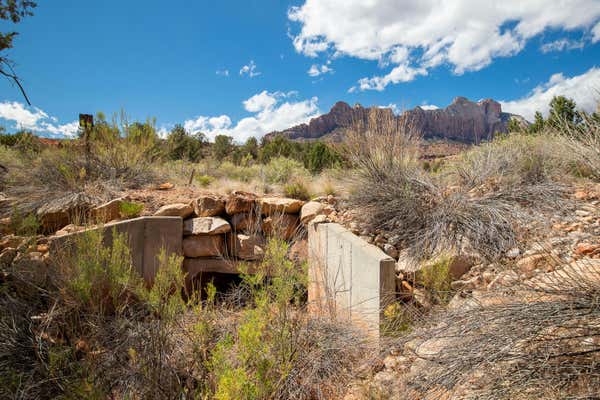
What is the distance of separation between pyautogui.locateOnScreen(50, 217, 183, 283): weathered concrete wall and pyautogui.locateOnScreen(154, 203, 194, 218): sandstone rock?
0.18 m

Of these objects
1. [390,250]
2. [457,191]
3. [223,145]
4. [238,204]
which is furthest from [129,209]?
[223,145]

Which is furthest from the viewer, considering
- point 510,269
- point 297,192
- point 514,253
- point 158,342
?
point 297,192

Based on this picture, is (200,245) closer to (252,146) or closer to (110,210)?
(110,210)

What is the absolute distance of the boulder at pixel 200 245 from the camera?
15.7ft

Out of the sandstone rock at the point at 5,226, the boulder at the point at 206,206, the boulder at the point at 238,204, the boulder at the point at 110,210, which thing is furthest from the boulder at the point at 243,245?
the sandstone rock at the point at 5,226

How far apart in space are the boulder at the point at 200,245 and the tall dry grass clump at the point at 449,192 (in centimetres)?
223

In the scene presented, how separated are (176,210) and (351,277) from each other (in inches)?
110

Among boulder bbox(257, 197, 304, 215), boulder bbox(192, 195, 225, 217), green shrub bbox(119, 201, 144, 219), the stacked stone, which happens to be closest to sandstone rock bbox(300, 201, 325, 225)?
the stacked stone

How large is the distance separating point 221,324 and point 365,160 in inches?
122

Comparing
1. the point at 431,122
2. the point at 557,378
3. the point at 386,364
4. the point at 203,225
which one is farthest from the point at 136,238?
the point at 431,122

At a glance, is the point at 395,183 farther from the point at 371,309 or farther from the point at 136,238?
the point at 136,238

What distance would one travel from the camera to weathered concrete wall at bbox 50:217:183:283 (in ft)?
13.5

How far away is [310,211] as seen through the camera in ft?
16.2

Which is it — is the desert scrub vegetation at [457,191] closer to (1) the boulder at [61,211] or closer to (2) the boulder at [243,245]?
(2) the boulder at [243,245]
